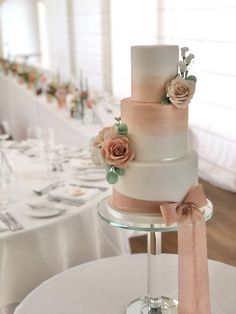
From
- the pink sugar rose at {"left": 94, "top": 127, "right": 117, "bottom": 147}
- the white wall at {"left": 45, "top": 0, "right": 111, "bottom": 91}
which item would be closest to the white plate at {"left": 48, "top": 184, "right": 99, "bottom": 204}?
the pink sugar rose at {"left": 94, "top": 127, "right": 117, "bottom": 147}

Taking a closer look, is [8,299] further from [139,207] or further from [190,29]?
[190,29]

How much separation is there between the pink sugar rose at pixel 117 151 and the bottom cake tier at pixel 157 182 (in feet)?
0.10

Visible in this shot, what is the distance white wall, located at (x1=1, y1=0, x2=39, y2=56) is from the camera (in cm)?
1013

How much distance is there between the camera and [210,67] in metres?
3.89

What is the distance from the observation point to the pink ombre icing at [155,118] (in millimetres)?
1029

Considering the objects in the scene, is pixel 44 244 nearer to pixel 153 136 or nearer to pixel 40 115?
pixel 153 136

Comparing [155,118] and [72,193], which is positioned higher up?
[155,118]

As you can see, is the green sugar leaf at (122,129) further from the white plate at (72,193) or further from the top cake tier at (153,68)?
A: the white plate at (72,193)

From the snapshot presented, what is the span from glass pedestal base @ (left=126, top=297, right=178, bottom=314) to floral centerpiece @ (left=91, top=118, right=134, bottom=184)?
0.41 metres

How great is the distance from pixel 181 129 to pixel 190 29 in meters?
3.24

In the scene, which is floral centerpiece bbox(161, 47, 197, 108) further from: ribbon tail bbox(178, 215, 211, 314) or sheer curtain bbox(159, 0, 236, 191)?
sheer curtain bbox(159, 0, 236, 191)

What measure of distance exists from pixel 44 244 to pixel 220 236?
1.67 meters

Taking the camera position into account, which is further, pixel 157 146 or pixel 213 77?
pixel 213 77

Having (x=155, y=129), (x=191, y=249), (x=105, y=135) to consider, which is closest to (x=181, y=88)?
(x=155, y=129)
